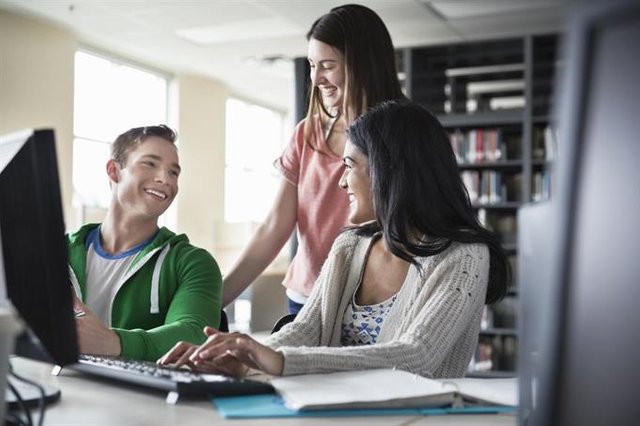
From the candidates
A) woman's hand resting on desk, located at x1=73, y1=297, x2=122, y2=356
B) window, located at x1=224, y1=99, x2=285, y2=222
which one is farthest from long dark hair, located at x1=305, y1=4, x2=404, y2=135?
window, located at x1=224, y1=99, x2=285, y2=222

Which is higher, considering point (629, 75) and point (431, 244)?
point (629, 75)

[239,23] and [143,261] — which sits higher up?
[239,23]

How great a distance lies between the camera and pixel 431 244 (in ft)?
4.61

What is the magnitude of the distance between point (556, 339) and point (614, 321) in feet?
0.11

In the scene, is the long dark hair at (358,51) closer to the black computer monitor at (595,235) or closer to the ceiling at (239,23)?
the black computer monitor at (595,235)

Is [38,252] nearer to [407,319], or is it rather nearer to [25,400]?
[25,400]

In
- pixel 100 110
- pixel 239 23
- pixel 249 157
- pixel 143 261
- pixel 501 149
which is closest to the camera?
pixel 143 261

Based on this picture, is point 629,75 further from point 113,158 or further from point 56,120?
point 56,120

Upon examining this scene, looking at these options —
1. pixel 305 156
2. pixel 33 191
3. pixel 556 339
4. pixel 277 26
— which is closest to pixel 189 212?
pixel 277 26

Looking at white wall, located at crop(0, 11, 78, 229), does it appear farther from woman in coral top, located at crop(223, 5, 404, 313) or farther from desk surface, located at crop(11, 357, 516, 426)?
desk surface, located at crop(11, 357, 516, 426)

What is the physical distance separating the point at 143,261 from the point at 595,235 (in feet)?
4.39

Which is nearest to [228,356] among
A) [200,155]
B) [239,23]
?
[239,23]

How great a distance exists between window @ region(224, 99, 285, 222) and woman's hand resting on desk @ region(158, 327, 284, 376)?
7.78 metres

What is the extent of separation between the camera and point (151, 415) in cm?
88
